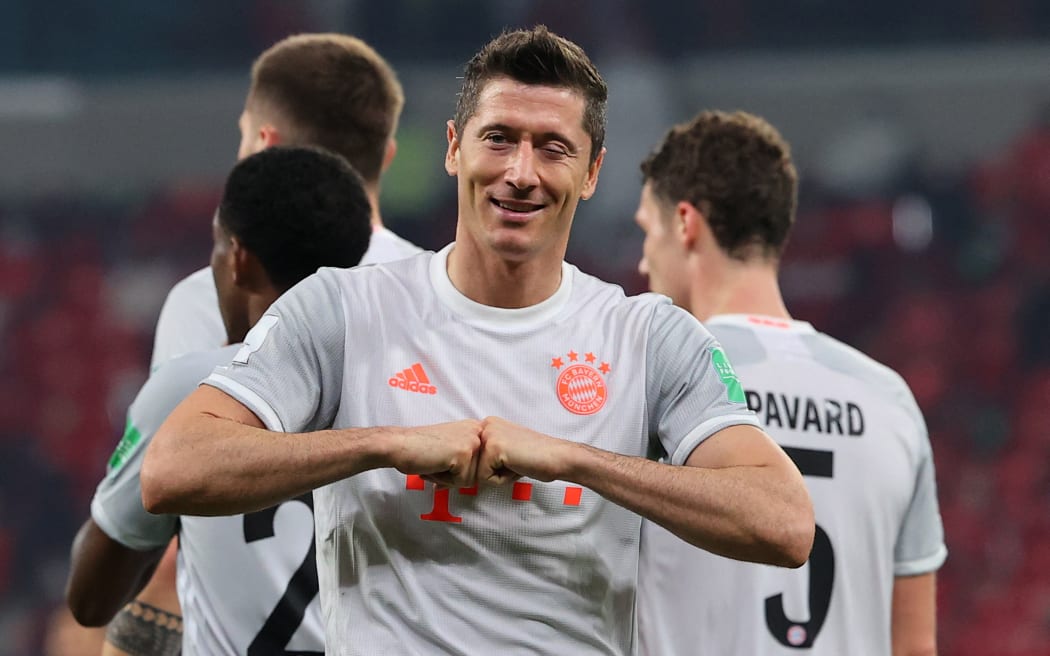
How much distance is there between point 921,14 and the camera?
524 inches

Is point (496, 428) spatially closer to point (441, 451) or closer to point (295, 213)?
point (441, 451)

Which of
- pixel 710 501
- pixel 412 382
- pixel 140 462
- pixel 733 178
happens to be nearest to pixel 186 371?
pixel 140 462

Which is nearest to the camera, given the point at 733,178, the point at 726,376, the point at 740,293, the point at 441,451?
the point at 441,451

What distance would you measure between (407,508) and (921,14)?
40.0 feet

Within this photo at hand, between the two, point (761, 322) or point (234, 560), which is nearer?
point (234, 560)

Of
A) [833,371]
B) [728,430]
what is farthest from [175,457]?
[833,371]

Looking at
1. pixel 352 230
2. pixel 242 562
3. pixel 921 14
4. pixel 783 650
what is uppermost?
pixel 921 14

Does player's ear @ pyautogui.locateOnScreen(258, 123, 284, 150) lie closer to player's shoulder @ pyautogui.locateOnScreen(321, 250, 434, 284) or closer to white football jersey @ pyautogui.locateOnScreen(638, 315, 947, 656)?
white football jersey @ pyautogui.locateOnScreen(638, 315, 947, 656)

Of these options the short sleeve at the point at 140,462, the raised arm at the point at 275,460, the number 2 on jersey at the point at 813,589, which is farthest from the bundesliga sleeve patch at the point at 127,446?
the number 2 on jersey at the point at 813,589

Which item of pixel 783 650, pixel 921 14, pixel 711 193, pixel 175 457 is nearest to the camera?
pixel 175 457

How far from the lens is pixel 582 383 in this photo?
7.79 ft

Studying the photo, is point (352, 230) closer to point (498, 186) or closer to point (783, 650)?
point (498, 186)

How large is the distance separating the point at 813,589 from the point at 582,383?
114 centimetres

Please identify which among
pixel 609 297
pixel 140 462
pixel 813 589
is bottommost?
pixel 813 589
